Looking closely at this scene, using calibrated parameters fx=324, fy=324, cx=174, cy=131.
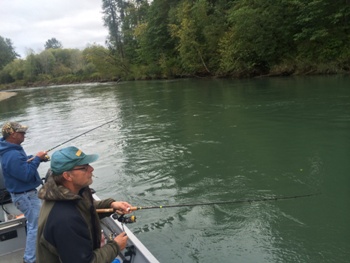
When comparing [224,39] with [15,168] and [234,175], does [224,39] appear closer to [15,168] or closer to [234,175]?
[234,175]

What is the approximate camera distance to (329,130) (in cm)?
1077

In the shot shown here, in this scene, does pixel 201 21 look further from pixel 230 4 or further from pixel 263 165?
pixel 263 165

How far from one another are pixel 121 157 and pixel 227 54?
27.7m

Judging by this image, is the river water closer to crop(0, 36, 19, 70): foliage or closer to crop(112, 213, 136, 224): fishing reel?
crop(112, 213, 136, 224): fishing reel

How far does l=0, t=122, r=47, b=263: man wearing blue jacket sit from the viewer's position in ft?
12.9

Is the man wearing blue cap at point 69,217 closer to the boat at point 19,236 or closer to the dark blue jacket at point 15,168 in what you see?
the boat at point 19,236

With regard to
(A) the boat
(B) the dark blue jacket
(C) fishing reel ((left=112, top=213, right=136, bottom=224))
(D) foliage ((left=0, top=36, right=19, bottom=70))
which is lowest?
(A) the boat

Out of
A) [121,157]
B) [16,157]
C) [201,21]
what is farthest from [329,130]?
[201,21]

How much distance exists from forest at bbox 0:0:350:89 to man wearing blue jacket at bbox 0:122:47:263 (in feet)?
93.4

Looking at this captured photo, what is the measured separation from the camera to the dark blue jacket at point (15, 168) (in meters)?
3.90

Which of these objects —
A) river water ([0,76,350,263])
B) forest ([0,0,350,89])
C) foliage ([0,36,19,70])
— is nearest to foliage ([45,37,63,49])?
foliage ([0,36,19,70])

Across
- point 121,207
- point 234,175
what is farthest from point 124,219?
point 234,175

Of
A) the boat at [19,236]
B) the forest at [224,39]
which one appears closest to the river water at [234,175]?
the boat at [19,236]

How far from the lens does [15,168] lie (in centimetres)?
392
